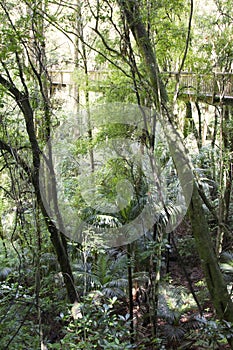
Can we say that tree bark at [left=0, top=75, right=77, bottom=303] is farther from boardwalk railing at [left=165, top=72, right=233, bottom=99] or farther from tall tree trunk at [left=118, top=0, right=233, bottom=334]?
boardwalk railing at [left=165, top=72, right=233, bottom=99]

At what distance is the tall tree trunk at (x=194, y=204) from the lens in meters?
3.13

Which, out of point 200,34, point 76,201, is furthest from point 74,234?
point 200,34

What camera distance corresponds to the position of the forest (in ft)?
11.1

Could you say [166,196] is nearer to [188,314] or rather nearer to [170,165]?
[170,165]

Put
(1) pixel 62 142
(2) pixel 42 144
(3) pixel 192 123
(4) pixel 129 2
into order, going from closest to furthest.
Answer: (4) pixel 129 2
(2) pixel 42 144
(1) pixel 62 142
(3) pixel 192 123

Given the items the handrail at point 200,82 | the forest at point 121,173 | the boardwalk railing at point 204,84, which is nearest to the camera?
the forest at point 121,173

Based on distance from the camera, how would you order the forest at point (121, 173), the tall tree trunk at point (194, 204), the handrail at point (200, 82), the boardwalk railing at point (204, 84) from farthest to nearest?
→ the boardwalk railing at point (204, 84), the handrail at point (200, 82), the forest at point (121, 173), the tall tree trunk at point (194, 204)

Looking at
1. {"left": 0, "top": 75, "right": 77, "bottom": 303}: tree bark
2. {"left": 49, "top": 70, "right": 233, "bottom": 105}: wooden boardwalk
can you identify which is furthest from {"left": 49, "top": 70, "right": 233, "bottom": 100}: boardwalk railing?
{"left": 0, "top": 75, "right": 77, "bottom": 303}: tree bark

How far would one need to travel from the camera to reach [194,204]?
319cm

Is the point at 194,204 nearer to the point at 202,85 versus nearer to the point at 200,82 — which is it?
the point at 200,82

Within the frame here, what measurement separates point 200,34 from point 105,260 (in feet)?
14.1

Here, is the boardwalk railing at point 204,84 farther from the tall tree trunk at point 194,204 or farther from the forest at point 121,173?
the tall tree trunk at point 194,204

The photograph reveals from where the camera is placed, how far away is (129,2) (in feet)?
10.8

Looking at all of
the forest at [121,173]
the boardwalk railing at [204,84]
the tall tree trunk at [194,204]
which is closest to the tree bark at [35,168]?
the forest at [121,173]
